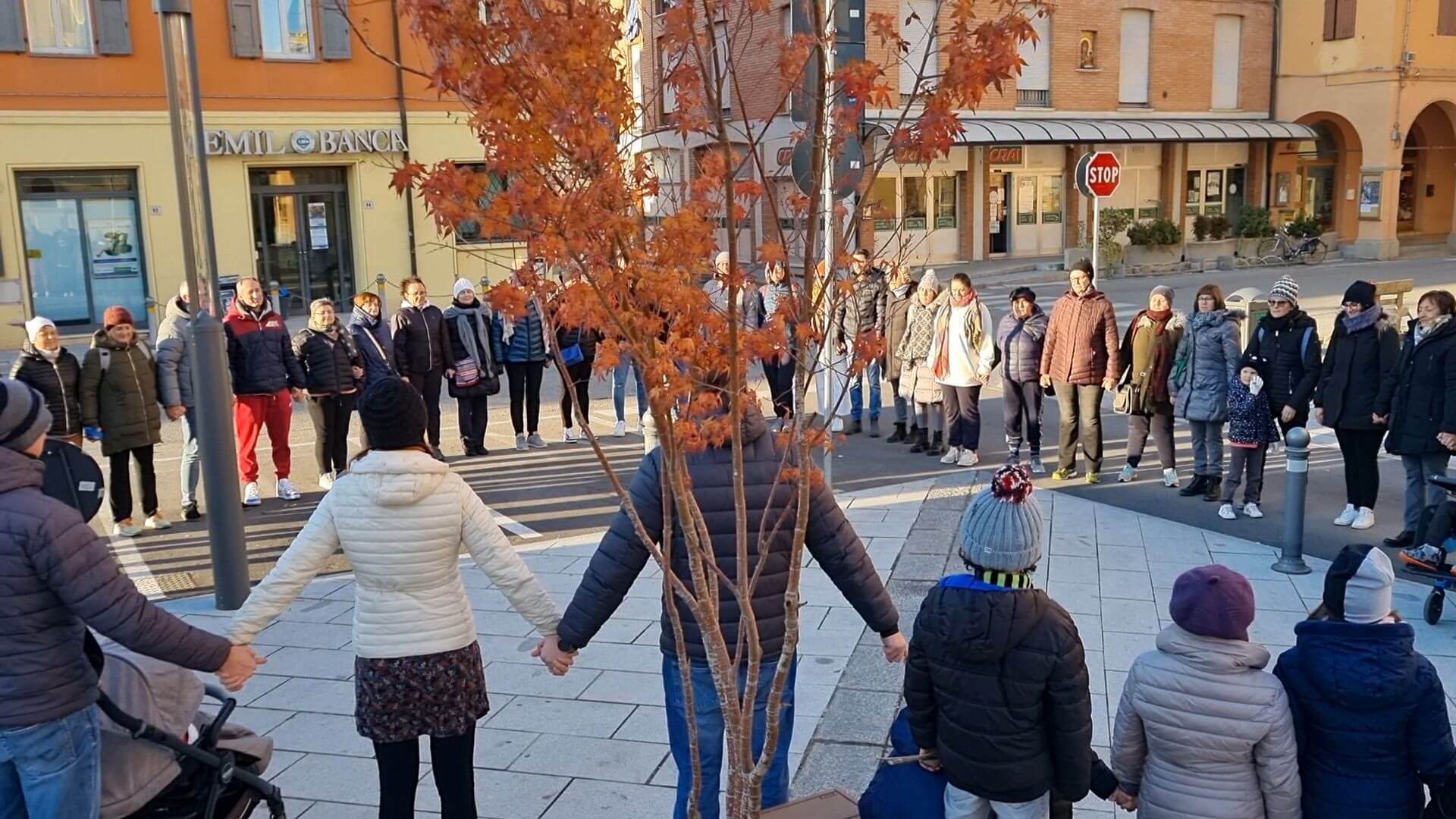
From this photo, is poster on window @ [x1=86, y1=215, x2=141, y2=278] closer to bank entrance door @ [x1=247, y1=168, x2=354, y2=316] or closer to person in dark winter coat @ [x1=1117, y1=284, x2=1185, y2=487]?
bank entrance door @ [x1=247, y1=168, x2=354, y2=316]

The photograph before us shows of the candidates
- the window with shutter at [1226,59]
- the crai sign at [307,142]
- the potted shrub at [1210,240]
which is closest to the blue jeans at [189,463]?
the crai sign at [307,142]

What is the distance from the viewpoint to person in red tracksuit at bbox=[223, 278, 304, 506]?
396 inches

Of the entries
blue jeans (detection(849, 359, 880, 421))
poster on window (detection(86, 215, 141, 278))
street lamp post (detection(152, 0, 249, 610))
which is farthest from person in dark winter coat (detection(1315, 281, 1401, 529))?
poster on window (detection(86, 215, 141, 278))

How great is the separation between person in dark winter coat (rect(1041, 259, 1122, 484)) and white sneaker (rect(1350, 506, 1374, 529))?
206 centimetres

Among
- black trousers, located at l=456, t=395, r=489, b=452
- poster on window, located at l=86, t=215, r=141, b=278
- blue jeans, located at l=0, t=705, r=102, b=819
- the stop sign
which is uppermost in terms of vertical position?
the stop sign

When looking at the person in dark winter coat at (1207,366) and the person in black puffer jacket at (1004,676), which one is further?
the person in dark winter coat at (1207,366)

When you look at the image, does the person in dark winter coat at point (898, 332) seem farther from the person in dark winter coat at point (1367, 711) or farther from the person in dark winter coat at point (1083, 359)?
the person in dark winter coat at point (1367, 711)

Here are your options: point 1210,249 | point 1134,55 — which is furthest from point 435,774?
point 1134,55

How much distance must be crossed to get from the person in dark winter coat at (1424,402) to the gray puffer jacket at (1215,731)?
200 inches

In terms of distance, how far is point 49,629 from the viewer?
355 cm

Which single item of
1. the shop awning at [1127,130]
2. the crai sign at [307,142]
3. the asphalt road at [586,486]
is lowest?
the asphalt road at [586,486]

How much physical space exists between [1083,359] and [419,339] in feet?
20.0

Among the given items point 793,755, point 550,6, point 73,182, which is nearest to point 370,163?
point 73,182

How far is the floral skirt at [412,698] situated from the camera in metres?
3.92
